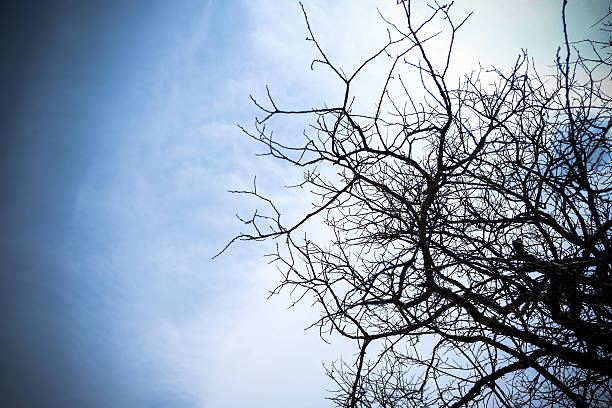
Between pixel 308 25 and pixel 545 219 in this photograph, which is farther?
pixel 545 219

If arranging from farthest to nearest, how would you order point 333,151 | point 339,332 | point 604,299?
1. point 339,332
2. point 333,151
3. point 604,299

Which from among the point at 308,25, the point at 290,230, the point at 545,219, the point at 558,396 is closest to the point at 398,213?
the point at 290,230

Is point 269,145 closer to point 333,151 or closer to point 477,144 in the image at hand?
point 333,151

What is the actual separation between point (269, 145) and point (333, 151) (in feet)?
1.37

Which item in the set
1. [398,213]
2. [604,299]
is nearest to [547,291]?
[604,299]

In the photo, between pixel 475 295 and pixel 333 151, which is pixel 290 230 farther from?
pixel 475 295

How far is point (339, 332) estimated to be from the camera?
229cm

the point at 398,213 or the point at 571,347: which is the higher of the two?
the point at 398,213

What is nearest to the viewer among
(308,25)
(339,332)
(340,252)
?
(308,25)

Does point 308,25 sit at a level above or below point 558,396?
above

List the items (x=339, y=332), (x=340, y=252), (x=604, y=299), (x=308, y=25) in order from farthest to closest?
(x=340, y=252)
(x=339, y=332)
(x=604, y=299)
(x=308, y=25)

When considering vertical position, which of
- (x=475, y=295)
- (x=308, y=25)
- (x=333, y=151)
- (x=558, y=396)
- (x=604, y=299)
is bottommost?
(x=558, y=396)

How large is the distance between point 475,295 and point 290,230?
1.32 m

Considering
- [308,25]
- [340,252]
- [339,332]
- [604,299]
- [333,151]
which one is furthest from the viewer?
[340,252]
